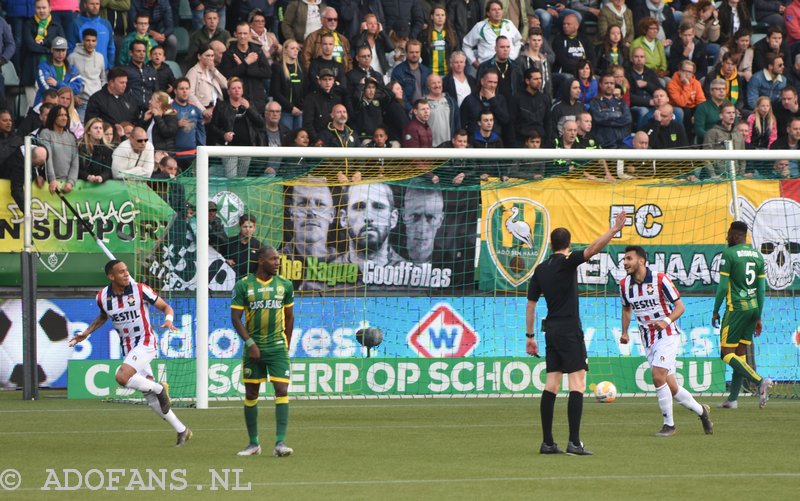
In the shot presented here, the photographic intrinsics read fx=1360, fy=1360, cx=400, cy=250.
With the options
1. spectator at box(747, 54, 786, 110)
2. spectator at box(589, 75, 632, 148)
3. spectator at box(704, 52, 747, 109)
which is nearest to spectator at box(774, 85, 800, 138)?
spectator at box(747, 54, 786, 110)

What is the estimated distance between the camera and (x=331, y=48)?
2133 centimetres

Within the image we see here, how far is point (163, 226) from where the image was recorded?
18.8 metres

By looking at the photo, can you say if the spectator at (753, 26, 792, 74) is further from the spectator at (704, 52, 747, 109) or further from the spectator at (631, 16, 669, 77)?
the spectator at (631, 16, 669, 77)

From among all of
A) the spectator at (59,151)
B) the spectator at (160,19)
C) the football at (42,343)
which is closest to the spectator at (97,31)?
the spectator at (160,19)

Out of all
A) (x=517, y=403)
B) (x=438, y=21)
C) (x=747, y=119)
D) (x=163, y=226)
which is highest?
(x=438, y=21)

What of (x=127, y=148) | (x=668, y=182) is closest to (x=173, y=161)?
(x=127, y=148)

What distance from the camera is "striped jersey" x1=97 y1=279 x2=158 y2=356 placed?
562 inches

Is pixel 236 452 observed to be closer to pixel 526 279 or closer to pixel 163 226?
pixel 163 226

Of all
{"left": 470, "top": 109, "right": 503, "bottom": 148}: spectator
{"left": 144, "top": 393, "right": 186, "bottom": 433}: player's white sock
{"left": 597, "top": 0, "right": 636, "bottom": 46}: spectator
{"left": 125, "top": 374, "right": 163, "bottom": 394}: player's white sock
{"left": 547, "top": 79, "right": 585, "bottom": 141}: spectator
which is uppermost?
{"left": 597, "top": 0, "right": 636, "bottom": 46}: spectator

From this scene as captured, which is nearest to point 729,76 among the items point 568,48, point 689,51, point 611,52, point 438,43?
point 689,51

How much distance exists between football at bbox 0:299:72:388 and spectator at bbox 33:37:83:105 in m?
3.21

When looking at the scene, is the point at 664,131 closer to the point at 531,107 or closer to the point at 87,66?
the point at 531,107

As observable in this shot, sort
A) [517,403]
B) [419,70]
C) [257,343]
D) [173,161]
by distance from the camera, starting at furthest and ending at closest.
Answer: [419,70] < [173,161] < [517,403] < [257,343]

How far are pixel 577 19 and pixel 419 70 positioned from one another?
10.7 ft
